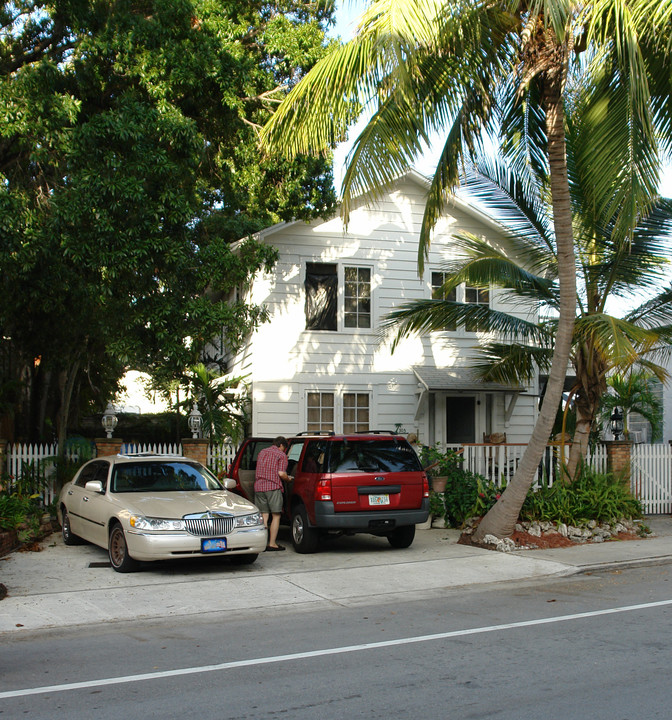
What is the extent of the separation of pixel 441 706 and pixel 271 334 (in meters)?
13.6

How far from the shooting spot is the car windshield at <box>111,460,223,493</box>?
11.5 m

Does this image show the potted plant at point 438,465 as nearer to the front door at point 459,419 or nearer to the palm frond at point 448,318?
the palm frond at point 448,318

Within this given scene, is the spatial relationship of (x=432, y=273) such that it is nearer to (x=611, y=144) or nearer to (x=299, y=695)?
(x=611, y=144)

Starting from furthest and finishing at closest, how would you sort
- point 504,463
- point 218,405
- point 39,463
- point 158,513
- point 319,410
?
point 319,410
point 218,405
point 504,463
point 39,463
point 158,513

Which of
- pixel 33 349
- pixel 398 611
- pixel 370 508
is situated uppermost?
pixel 33 349

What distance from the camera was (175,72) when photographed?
13.4 m

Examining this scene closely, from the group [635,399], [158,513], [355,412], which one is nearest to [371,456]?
[158,513]

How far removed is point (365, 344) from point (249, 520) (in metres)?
8.96

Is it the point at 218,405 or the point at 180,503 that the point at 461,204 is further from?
the point at 180,503

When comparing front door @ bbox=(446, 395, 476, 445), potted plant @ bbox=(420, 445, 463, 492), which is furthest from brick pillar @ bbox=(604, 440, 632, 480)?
front door @ bbox=(446, 395, 476, 445)

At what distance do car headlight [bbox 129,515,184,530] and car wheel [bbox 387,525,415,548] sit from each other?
4021mm

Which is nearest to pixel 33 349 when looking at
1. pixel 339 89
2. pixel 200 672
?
pixel 339 89

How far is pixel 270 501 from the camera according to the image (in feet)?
40.8

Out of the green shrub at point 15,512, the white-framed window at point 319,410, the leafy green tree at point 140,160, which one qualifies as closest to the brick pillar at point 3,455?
the green shrub at point 15,512
